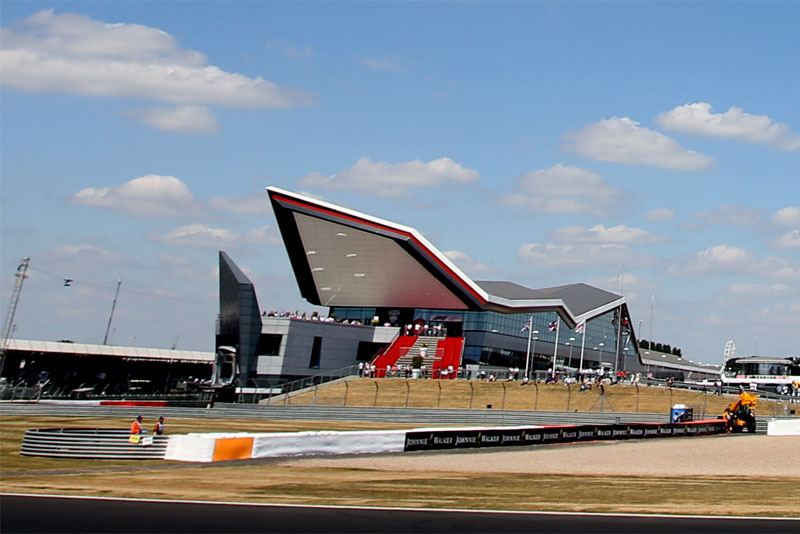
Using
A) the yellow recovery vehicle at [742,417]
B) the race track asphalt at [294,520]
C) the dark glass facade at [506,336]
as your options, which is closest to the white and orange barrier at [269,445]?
the race track asphalt at [294,520]

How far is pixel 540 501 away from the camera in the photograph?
57.1ft

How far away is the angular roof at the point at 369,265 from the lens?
245 ft

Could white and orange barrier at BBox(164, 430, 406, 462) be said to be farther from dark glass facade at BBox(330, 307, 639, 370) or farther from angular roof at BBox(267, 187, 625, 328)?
dark glass facade at BBox(330, 307, 639, 370)

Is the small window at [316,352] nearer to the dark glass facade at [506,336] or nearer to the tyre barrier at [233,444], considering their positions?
the dark glass facade at [506,336]

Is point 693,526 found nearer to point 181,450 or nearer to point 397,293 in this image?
point 181,450

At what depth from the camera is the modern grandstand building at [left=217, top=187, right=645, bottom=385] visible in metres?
72.6

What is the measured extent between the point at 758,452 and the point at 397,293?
161ft

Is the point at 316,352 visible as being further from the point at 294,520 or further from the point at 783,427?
the point at 294,520

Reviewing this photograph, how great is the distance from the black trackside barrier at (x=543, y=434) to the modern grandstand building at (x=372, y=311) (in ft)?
97.0

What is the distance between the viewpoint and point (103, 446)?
26.8 metres

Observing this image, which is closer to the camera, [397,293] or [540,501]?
[540,501]

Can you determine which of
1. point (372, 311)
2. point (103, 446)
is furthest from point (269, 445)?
point (372, 311)

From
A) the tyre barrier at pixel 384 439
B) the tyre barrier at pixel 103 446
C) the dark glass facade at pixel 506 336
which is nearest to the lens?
the tyre barrier at pixel 384 439

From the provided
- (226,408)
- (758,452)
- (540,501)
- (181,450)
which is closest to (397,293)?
(226,408)
